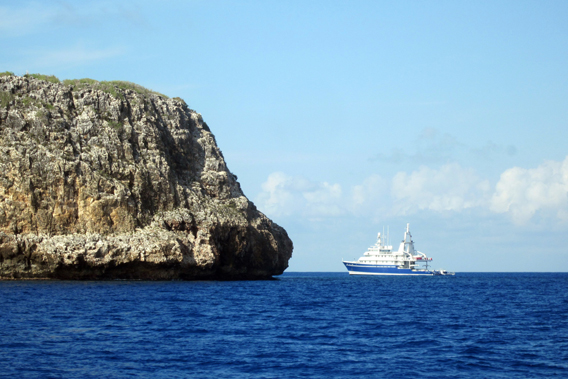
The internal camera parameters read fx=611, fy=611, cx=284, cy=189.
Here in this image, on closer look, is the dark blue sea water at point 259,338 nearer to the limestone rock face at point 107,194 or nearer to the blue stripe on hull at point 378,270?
the limestone rock face at point 107,194

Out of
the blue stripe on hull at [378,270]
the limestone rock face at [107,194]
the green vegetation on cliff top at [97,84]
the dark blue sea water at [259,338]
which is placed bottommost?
the dark blue sea water at [259,338]

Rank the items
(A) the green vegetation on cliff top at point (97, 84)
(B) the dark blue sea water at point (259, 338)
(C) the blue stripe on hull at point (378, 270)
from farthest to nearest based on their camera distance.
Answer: (C) the blue stripe on hull at point (378, 270) < (A) the green vegetation on cliff top at point (97, 84) < (B) the dark blue sea water at point (259, 338)

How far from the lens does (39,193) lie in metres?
58.9

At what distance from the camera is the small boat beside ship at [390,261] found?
132000 mm

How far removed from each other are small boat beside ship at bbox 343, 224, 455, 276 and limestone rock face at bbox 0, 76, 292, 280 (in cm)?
6034

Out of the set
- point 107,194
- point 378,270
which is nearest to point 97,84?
point 107,194

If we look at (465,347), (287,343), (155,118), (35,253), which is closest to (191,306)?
(287,343)

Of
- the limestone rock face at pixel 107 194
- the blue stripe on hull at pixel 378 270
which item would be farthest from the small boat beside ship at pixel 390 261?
the limestone rock face at pixel 107 194

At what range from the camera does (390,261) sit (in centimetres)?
13212

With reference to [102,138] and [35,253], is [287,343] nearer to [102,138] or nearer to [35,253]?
[35,253]

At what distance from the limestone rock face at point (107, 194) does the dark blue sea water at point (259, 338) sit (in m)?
11.1

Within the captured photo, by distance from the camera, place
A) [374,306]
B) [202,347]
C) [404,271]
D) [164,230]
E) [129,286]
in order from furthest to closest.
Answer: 1. [404,271]
2. [164,230]
3. [129,286]
4. [374,306]
5. [202,347]

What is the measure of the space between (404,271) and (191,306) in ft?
321

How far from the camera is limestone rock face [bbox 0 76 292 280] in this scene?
189ft
